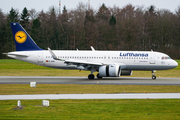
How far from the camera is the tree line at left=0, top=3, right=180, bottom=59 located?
267 ft

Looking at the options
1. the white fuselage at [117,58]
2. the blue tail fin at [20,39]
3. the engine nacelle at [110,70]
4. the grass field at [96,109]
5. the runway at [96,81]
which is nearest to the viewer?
the grass field at [96,109]

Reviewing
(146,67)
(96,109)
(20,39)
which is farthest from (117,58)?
(96,109)

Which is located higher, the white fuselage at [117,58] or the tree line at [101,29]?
the tree line at [101,29]

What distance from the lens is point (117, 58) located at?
108ft

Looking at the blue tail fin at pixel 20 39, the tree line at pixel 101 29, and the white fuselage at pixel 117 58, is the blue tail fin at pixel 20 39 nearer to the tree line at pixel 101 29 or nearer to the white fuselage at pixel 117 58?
the white fuselage at pixel 117 58

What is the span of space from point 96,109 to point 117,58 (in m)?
18.6

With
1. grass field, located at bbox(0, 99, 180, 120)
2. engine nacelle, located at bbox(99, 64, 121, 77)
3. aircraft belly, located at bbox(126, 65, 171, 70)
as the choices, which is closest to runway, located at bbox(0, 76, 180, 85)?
engine nacelle, located at bbox(99, 64, 121, 77)

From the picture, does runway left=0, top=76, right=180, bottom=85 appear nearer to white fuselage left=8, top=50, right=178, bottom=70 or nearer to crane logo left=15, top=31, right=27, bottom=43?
white fuselage left=8, top=50, right=178, bottom=70

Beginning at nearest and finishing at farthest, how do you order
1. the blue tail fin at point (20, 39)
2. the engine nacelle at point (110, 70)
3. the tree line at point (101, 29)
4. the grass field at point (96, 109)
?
1. the grass field at point (96, 109)
2. the engine nacelle at point (110, 70)
3. the blue tail fin at point (20, 39)
4. the tree line at point (101, 29)

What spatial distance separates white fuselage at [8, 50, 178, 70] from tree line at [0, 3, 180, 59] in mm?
46465

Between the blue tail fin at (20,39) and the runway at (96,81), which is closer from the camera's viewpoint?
the runway at (96,81)

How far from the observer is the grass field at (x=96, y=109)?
13094mm

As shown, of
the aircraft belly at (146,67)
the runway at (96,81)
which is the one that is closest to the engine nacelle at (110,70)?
the runway at (96,81)

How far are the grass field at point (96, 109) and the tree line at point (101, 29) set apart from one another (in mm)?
63563
